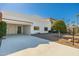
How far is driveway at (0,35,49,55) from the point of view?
6.48 meters

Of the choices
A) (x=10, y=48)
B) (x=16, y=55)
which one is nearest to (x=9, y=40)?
(x=10, y=48)

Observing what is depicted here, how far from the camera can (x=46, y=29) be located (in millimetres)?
7605

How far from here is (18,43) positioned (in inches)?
272

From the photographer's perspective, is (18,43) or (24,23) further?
(24,23)

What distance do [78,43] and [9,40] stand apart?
3.44 meters

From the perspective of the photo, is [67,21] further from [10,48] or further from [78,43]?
[10,48]

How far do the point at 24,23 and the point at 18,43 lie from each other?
1608 mm

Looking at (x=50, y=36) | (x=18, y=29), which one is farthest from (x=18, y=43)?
(x=50, y=36)

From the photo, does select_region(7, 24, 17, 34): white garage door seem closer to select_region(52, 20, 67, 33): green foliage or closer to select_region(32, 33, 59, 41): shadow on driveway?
select_region(32, 33, 59, 41): shadow on driveway

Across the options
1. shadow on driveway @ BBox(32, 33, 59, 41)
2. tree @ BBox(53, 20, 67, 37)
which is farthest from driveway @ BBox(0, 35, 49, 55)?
tree @ BBox(53, 20, 67, 37)

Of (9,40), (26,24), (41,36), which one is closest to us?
(9,40)

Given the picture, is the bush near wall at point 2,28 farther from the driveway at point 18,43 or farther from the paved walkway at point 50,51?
the paved walkway at point 50,51

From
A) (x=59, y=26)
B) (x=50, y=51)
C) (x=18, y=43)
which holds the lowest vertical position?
(x=50, y=51)

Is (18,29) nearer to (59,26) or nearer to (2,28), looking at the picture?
Result: (2,28)
